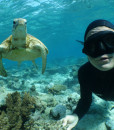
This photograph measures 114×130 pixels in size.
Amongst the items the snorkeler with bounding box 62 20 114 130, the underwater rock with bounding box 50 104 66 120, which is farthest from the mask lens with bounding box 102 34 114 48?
the underwater rock with bounding box 50 104 66 120

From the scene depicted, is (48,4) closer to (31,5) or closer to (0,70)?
(31,5)

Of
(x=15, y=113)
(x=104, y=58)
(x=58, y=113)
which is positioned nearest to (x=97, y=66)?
(x=104, y=58)

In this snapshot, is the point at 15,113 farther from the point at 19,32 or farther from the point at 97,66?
the point at 97,66

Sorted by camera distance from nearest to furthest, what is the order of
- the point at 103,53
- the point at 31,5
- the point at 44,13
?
1. the point at 103,53
2. the point at 31,5
3. the point at 44,13

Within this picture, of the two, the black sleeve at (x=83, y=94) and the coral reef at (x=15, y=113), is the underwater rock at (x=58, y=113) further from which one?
the coral reef at (x=15, y=113)

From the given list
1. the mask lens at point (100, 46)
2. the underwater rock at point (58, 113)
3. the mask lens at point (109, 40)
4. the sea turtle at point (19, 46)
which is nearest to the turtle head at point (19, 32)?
the sea turtle at point (19, 46)

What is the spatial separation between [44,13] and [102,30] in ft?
71.4

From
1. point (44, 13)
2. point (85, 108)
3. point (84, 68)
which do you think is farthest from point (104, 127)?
point (44, 13)

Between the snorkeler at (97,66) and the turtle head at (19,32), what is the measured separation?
5.20ft

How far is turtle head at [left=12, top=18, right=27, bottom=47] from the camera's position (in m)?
2.92

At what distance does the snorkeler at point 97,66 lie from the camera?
2.10m

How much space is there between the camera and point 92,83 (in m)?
2.94

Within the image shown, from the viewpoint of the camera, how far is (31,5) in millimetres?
17781

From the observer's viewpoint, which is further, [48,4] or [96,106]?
[48,4]
